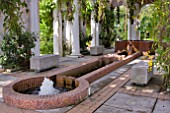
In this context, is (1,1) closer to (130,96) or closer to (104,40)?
(130,96)

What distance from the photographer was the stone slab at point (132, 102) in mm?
4059

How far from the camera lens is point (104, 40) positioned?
1755 cm

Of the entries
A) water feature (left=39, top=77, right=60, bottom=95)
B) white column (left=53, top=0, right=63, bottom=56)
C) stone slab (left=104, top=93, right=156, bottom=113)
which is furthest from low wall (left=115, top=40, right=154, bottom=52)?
water feature (left=39, top=77, right=60, bottom=95)

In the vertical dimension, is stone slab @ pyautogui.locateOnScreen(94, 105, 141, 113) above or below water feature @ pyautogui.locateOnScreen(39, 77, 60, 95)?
below

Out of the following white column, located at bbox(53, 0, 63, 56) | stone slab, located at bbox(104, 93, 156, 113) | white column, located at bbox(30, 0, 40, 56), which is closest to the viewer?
stone slab, located at bbox(104, 93, 156, 113)

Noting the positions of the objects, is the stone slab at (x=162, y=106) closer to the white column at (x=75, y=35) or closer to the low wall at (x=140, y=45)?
the white column at (x=75, y=35)

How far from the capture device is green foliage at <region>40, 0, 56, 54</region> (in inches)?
512

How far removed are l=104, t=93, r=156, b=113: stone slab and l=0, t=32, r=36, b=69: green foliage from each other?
Result: 4652mm

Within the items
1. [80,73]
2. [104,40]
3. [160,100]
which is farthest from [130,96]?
[104,40]

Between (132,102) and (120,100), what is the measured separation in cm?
28

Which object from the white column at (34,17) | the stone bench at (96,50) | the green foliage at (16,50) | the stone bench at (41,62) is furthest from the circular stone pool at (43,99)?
the stone bench at (96,50)

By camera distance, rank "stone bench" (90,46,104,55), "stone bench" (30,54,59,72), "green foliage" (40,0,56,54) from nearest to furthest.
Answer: "stone bench" (30,54,59,72) → "stone bench" (90,46,104,55) → "green foliage" (40,0,56,54)

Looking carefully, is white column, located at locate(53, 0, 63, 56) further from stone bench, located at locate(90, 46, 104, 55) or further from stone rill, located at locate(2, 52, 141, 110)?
stone rill, located at locate(2, 52, 141, 110)

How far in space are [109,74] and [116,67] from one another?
100 centimetres
